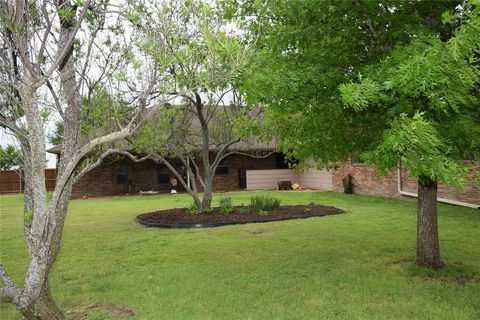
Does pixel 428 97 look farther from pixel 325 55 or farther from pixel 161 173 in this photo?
pixel 161 173

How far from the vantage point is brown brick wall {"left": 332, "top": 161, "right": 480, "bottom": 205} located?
13828 millimetres

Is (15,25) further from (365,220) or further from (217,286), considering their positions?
(365,220)

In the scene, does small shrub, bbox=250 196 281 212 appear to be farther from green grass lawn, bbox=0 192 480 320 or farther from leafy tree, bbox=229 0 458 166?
leafy tree, bbox=229 0 458 166

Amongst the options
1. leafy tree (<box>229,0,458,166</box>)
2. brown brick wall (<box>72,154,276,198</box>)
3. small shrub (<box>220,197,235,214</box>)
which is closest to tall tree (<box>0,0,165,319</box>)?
leafy tree (<box>229,0,458,166</box>)

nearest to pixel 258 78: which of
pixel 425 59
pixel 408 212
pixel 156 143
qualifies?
pixel 425 59

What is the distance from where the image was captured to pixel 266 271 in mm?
7145

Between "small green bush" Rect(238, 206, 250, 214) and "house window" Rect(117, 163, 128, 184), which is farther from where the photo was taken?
"house window" Rect(117, 163, 128, 184)

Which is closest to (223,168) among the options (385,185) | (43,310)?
(385,185)

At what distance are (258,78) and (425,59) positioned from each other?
224cm

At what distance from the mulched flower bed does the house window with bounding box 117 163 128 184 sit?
12.1 metres

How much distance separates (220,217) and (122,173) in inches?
565

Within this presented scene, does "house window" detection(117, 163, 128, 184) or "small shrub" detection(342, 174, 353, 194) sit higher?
"house window" detection(117, 163, 128, 184)

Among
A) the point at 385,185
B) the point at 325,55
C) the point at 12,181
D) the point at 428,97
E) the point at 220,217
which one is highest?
the point at 325,55

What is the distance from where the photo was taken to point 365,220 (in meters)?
12.5
